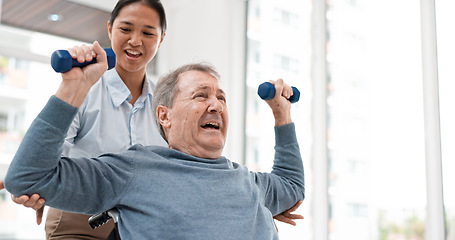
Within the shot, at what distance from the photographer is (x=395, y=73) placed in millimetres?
3068

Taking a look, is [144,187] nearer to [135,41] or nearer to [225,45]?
[135,41]

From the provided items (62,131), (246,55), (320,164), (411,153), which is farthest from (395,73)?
(62,131)

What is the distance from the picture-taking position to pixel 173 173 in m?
1.46

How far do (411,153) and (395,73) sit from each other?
480 millimetres

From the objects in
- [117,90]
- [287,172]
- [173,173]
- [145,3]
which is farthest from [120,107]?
[287,172]

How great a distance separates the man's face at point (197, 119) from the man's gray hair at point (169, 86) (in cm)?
2

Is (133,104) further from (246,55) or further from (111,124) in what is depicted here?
(246,55)

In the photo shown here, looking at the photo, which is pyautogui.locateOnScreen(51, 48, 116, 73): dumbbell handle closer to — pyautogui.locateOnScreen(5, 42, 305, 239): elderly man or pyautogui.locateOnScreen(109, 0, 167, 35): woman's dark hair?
pyautogui.locateOnScreen(5, 42, 305, 239): elderly man

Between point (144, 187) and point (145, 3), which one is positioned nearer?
point (144, 187)

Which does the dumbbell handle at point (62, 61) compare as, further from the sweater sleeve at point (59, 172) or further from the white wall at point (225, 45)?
the white wall at point (225, 45)

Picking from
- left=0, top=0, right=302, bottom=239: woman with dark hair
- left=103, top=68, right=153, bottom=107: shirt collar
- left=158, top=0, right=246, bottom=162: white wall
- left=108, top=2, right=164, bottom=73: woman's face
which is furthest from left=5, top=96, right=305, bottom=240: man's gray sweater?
left=158, top=0, right=246, bottom=162: white wall

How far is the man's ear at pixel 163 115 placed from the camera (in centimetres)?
166

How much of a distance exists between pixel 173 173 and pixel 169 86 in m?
0.34

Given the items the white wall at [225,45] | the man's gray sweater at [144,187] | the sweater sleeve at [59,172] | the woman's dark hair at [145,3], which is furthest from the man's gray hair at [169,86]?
the white wall at [225,45]
